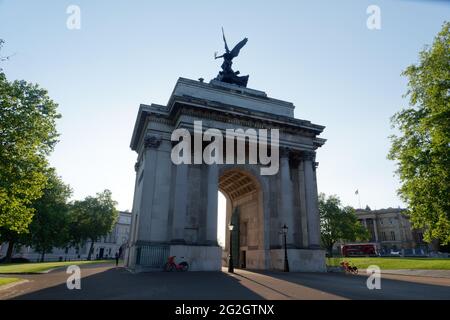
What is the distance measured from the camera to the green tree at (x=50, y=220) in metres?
44.3

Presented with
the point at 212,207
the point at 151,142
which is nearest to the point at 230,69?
the point at 151,142

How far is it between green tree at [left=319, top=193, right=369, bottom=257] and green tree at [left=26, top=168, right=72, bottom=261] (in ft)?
176

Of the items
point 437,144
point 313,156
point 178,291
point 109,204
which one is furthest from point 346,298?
point 109,204

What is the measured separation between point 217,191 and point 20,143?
46.2 ft

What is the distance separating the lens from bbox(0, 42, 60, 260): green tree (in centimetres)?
1755

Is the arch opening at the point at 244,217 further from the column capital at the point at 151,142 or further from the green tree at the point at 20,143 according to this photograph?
the green tree at the point at 20,143

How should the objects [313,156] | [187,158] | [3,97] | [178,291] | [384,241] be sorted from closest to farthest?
1. [178,291]
2. [3,97]
3. [187,158]
4. [313,156]
5. [384,241]

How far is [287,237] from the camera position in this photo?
2577cm

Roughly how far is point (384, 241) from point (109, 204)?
8619cm

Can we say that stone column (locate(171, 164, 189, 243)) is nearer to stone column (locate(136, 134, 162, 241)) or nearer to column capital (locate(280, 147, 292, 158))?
stone column (locate(136, 134, 162, 241))

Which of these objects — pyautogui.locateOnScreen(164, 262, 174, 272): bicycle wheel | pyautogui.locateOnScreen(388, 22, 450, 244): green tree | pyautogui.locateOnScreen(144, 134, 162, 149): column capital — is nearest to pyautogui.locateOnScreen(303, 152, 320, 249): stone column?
pyautogui.locateOnScreen(388, 22, 450, 244): green tree

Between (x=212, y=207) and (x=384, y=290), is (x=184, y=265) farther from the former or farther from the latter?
(x=384, y=290)
